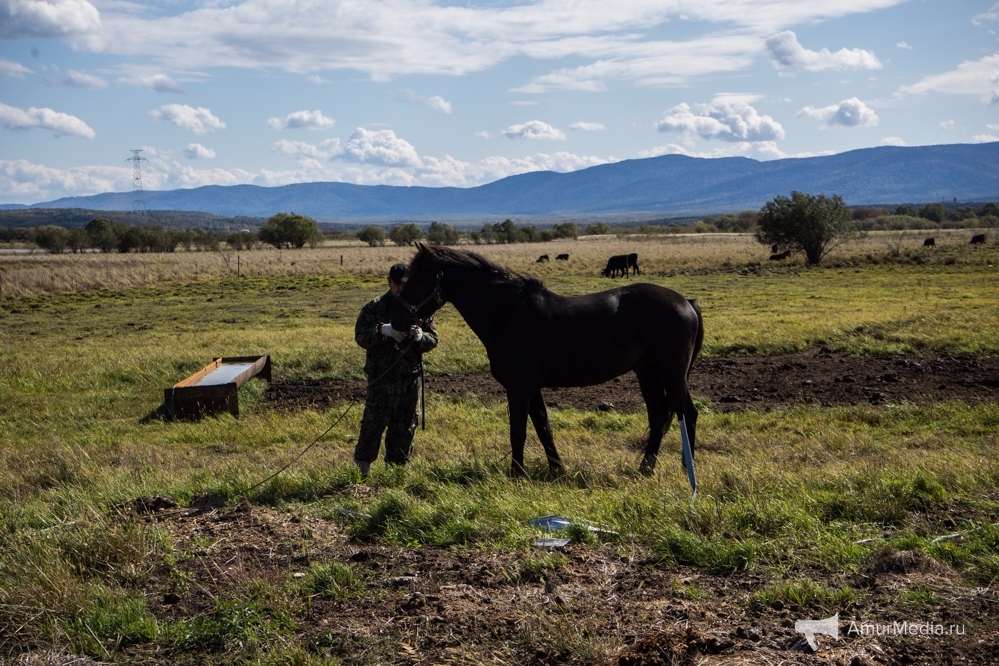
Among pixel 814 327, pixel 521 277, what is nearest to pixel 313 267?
pixel 814 327

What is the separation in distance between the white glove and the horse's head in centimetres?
5

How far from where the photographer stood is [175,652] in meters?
3.92

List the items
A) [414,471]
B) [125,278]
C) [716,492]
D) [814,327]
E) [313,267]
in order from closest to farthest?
[716,492]
[414,471]
[814,327]
[125,278]
[313,267]

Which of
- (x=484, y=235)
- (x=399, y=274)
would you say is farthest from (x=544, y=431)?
(x=484, y=235)

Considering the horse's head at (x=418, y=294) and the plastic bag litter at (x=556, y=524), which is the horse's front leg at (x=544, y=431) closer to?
the horse's head at (x=418, y=294)

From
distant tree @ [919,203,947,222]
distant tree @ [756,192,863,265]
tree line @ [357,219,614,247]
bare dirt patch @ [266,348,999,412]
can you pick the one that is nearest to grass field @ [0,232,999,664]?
bare dirt patch @ [266,348,999,412]

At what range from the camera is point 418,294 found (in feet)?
23.7

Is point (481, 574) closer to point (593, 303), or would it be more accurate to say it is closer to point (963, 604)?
point (963, 604)

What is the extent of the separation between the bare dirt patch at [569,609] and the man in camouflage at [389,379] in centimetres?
220

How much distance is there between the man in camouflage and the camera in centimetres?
724

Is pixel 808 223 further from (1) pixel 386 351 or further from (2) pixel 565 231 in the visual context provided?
(2) pixel 565 231

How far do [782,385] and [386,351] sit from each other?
276 inches

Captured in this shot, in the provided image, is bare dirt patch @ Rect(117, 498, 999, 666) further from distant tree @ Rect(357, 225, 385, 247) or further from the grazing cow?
distant tree @ Rect(357, 225, 385, 247)

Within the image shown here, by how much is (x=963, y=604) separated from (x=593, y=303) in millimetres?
4169
